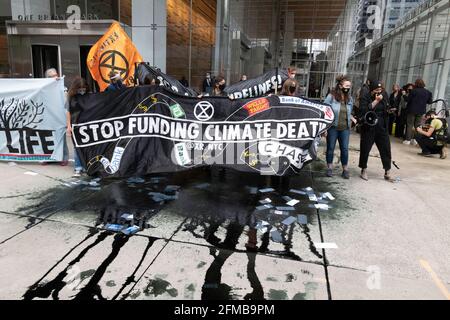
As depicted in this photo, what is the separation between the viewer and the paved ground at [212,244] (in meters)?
2.98

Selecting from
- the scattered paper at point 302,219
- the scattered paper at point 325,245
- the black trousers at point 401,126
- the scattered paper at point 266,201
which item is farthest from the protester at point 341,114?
the black trousers at point 401,126

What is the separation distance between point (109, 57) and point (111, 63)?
13cm

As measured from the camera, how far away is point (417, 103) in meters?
10.0

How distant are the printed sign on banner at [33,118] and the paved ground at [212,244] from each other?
99cm

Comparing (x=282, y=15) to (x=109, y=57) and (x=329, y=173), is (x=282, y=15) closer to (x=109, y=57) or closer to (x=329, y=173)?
(x=109, y=57)

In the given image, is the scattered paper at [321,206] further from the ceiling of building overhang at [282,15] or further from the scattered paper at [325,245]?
the ceiling of building overhang at [282,15]

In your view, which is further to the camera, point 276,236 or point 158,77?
point 158,77

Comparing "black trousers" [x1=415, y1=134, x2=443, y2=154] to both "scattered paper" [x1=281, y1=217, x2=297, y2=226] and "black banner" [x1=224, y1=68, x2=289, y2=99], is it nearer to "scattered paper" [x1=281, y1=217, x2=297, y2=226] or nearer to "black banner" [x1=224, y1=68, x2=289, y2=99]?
"black banner" [x1=224, y1=68, x2=289, y2=99]

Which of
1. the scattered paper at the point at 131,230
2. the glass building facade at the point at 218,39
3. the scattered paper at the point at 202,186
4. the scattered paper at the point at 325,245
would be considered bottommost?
the scattered paper at the point at 131,230

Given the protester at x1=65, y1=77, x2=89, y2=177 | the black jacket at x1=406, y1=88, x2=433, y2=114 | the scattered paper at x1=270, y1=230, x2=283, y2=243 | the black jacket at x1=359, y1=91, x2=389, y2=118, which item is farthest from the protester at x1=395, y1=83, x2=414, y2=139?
the protester at x1=65, y1=77, x2=89, y2=177

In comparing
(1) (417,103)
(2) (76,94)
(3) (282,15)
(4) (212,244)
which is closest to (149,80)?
(2) (76,94)

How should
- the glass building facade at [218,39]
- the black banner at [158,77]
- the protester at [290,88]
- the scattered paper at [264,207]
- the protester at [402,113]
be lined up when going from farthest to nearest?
1. the glass building facade at [218,39]
2. the protester at [402,113]
3. the black banner at [158,77]
4. the protester at [290,88]
5. the scattered paper at [264,207]

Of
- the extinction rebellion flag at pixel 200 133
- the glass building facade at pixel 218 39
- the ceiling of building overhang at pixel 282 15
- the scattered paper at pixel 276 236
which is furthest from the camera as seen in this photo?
the ceiling of building overhang at pixel 282 15
